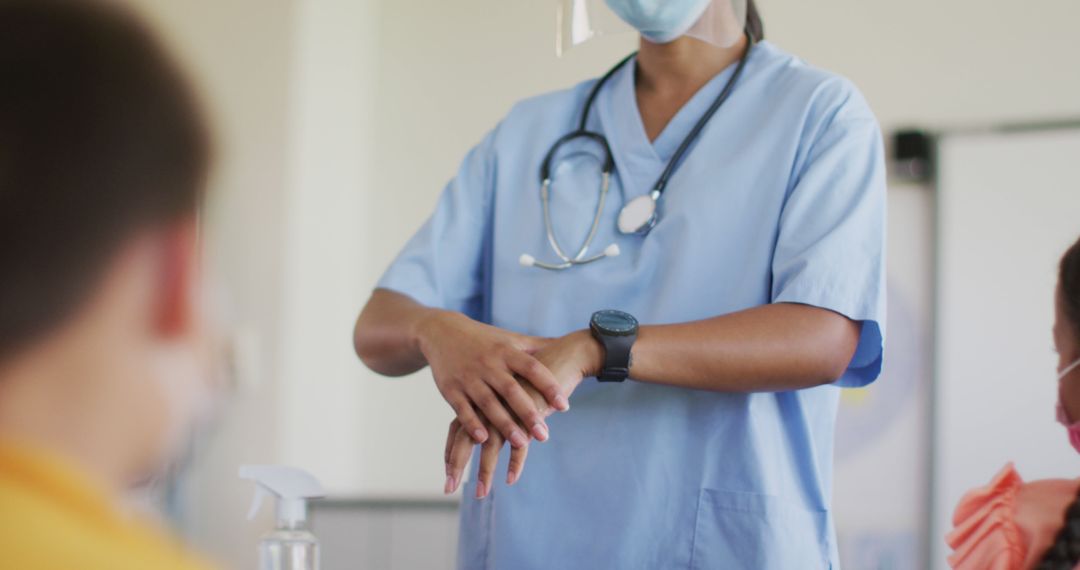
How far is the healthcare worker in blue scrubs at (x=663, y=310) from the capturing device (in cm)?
103

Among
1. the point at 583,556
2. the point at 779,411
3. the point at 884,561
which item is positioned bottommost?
the point at 884,561

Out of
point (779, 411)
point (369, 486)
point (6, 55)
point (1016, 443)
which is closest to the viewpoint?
point (6, 55)

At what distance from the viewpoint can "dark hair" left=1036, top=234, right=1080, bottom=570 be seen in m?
1.33

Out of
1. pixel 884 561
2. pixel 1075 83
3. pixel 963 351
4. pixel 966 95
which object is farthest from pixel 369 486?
pixel 1075 83

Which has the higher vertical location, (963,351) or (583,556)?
(963,351)

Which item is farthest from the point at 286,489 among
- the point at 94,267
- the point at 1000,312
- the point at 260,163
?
the point at 1000,312

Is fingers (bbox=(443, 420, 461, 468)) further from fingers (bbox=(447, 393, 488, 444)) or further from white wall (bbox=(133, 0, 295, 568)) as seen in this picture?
white wall (bbox=(133, 0, 295, 568))

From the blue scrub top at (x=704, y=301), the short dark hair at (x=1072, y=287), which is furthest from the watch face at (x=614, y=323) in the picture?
the short dark hair at (x=1072, y=287)

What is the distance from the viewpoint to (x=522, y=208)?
129 centimetres

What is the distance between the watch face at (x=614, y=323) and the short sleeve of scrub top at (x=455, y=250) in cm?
28

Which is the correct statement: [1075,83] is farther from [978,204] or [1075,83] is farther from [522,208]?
[522,208]

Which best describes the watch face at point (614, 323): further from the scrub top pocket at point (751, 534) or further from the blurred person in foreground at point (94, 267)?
the blurred person in foreground at point (94, 267)

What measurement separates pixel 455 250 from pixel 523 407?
354 millimetres

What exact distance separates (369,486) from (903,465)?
4.26ft
